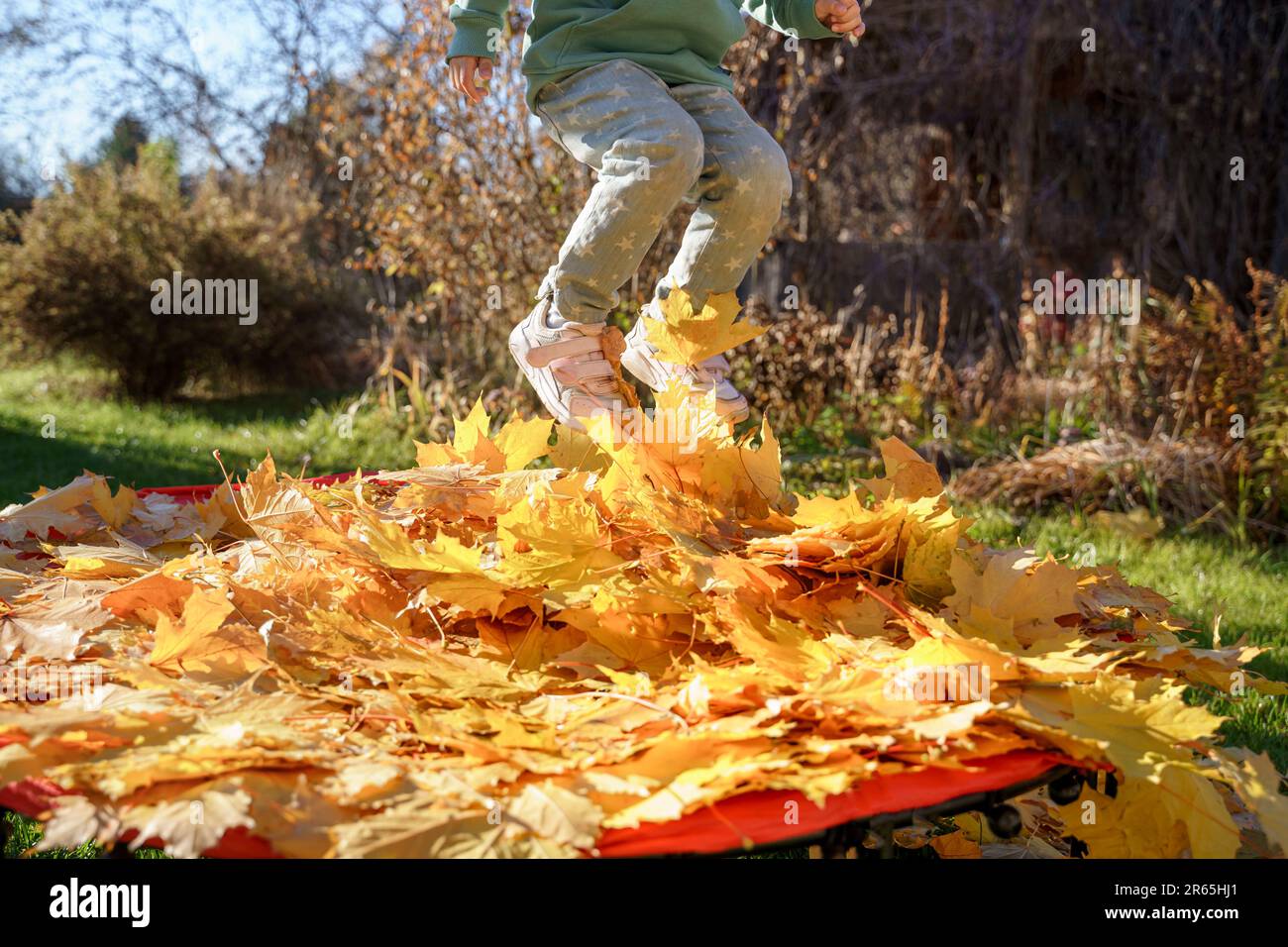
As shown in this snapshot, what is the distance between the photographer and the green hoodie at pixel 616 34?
2.08m

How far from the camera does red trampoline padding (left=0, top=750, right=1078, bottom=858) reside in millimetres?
929

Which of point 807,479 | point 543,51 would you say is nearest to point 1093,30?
point 807,479

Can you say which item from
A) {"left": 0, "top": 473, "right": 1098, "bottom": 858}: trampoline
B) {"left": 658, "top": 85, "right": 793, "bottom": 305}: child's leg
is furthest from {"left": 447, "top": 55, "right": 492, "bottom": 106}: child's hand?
{"left": 0, "top": 473, "right": 1098, "bottom": 858}: trampoline

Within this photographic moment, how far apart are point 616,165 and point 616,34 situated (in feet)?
1.02

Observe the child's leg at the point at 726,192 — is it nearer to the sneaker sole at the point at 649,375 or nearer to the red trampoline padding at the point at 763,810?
the sneaker sole at the point at 649,375

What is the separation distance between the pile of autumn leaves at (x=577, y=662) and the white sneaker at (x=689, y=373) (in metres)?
0.19

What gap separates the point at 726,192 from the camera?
208cm

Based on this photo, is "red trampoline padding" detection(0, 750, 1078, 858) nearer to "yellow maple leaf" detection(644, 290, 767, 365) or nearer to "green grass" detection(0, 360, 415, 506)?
"yellow maple leaf" detection(644, 290, 767, 365)

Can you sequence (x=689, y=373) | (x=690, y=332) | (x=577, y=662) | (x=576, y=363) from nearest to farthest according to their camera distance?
1. (x=577, y=662)
2. (x=690, y=332)
3. (x=689, y=373)
4. (x=576, y=363)

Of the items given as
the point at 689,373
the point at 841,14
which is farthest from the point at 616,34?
the point at 689,373

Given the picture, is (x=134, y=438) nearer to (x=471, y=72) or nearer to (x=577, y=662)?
(x=471, y=72)

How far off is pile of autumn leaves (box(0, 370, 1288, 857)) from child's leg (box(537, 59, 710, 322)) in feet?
1.16
